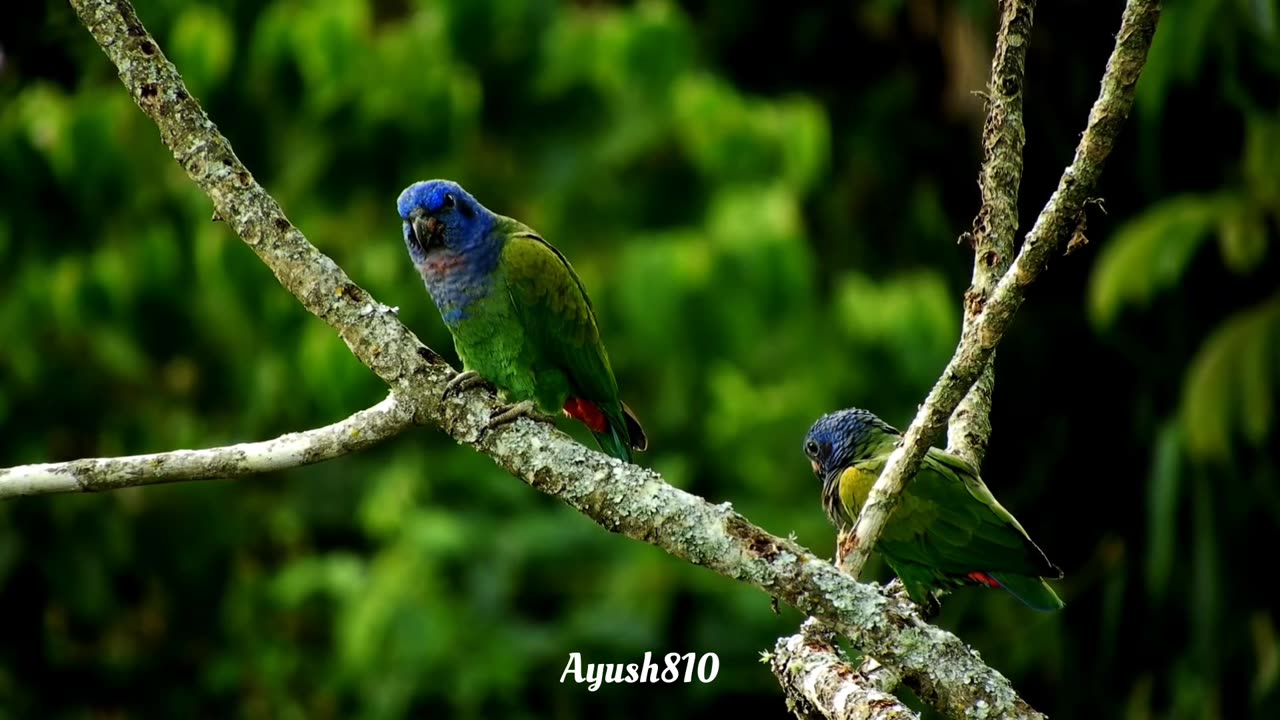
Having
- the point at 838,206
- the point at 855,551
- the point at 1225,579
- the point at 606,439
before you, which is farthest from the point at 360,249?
the point at 855,551

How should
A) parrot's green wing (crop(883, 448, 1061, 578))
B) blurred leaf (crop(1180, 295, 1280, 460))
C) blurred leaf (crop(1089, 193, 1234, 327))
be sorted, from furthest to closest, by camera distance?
blurred leaf (crop(1089, 193, 1234, 327)), blurred leaf (crop(1180, 295, 1280, 460)), parrot's green wing (crop(883, 448, 1061, 578))

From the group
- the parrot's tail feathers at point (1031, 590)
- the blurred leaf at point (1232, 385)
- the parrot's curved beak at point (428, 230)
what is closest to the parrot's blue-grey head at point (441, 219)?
the parrot's curved beak at point (428, 230)

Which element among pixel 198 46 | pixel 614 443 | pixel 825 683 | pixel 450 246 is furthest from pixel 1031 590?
pixel 198 46

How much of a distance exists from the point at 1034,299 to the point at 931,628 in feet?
19.0

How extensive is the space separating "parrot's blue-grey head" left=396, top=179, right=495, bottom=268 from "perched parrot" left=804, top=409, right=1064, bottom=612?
1132 mm

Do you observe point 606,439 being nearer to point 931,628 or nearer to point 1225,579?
point 931,628

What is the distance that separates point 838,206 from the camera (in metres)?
8.92

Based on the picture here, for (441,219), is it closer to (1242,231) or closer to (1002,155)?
(1002,155)

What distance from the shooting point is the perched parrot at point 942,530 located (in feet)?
11.2

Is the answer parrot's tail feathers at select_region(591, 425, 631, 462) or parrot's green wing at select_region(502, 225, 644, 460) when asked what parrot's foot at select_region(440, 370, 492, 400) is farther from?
parrot's tail feathers at select_region(591, 425, 631, 462)

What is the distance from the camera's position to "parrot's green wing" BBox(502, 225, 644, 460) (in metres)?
3.95

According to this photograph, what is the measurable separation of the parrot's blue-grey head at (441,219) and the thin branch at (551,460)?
962mm

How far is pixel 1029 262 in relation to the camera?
8.32 ft

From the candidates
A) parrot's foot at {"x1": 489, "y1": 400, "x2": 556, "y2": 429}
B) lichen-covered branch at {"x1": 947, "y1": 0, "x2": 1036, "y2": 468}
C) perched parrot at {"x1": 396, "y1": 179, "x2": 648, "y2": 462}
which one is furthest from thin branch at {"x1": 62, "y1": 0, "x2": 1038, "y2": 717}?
perched parrot at {"x1": 396, "y1": 179, "x2": 648, "y2": 462}
